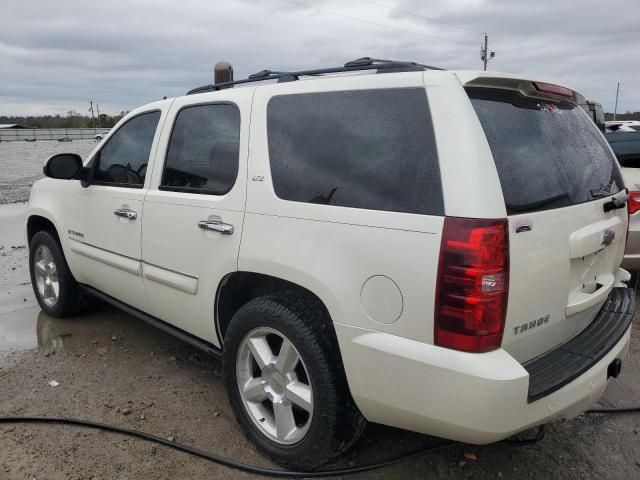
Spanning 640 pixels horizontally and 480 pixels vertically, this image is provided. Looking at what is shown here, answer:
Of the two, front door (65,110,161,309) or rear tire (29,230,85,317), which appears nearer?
front door (65,110,161,309)

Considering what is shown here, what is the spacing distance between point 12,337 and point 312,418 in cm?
322

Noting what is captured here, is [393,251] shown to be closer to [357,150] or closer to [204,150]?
[357,150]

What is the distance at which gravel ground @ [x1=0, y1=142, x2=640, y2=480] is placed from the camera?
2.67m

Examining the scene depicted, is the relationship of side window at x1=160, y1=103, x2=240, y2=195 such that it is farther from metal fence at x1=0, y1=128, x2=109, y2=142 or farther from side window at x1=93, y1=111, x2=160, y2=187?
metal fence at x1=0, y1=128, x2=109, y2=142

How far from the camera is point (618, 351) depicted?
2.53 m

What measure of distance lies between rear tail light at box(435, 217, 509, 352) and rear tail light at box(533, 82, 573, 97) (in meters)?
0.80

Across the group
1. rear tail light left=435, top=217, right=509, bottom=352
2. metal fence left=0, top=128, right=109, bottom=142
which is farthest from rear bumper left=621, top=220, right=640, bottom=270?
metal fence left=0, top=128, right=109, bottom=142

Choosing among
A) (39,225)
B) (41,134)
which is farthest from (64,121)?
(39,225)

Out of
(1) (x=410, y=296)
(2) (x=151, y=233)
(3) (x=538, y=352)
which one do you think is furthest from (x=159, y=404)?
(3) (x=538, y=352)

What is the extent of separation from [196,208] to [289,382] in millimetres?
1099

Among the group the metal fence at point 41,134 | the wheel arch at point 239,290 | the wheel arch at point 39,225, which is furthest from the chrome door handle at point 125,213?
the metal fence at point 41,134

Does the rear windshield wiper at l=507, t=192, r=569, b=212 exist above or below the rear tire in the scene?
above

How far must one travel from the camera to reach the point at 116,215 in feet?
11.9

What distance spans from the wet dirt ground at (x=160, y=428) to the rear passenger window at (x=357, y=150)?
3.00ft
